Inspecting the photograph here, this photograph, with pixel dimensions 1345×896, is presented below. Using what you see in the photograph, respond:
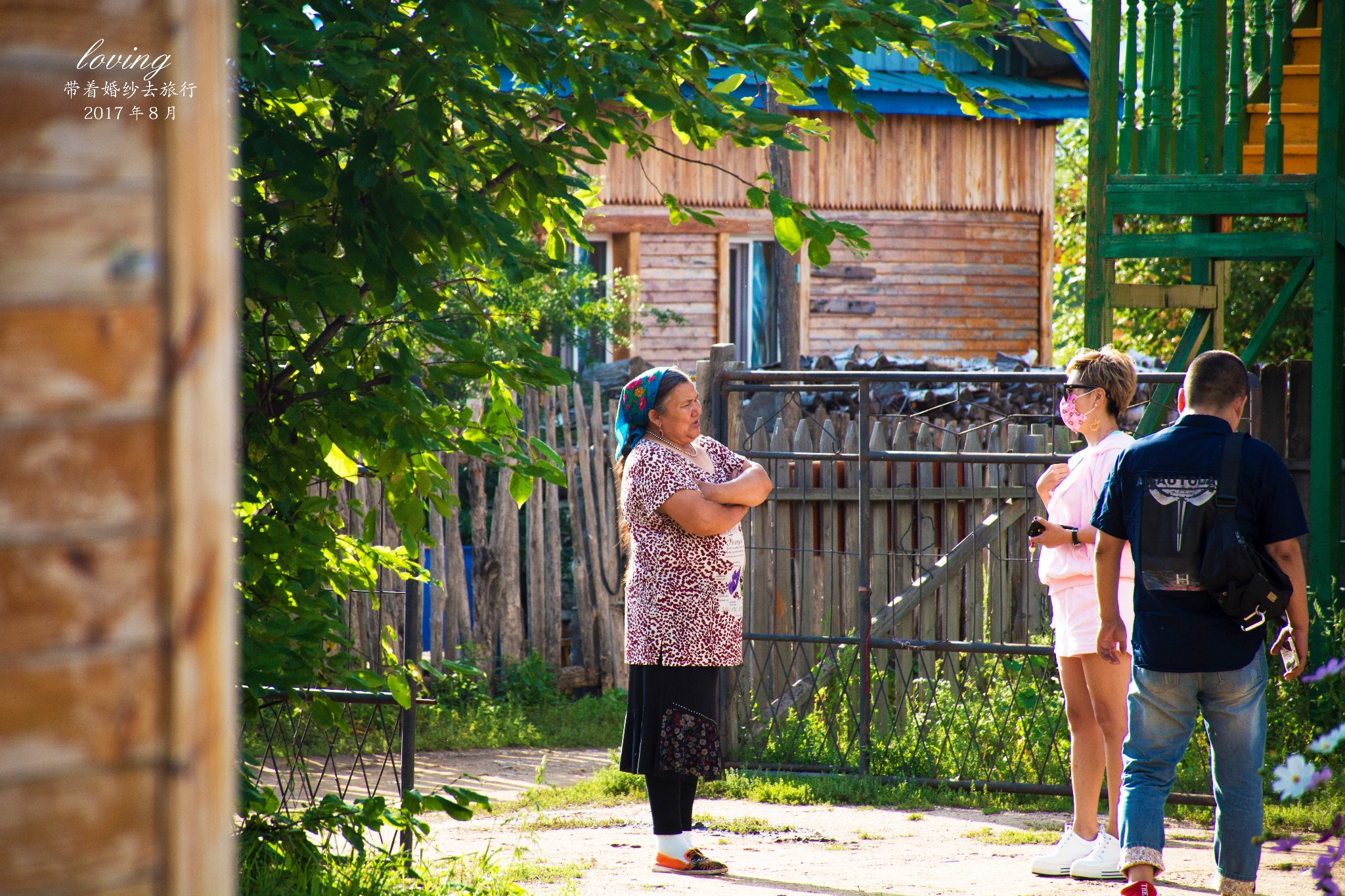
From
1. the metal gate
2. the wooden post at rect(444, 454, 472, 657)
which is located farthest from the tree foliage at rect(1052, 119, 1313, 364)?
the wooden post at rect(444, 454, 472, 657)

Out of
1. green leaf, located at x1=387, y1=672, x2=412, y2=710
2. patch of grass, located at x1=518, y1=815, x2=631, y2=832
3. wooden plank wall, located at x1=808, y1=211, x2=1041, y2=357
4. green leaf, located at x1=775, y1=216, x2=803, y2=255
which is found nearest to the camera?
green leaf, located at x1=775, y1=216, x2=803, y2=255

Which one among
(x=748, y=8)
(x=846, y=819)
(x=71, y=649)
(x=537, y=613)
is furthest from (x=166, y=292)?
(x=537, y=613)

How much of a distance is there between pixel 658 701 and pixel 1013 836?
1.80m

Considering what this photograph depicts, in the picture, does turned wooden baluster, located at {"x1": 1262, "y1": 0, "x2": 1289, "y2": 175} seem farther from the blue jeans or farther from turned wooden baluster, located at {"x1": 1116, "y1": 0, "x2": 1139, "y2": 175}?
the blue jeans

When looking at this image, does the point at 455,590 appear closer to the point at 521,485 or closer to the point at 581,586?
the point at 581,586

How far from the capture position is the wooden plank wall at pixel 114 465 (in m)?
0.87

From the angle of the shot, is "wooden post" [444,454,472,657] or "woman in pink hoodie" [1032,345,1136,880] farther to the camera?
"wooden post" [444,454,472,657]

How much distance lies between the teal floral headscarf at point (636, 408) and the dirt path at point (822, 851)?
1520 mm

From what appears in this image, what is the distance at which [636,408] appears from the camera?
457 cm

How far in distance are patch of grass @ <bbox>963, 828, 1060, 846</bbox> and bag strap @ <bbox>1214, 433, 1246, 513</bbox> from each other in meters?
2.08

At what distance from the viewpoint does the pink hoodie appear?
13.8ft

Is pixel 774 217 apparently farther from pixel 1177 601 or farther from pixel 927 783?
pixel 927 783

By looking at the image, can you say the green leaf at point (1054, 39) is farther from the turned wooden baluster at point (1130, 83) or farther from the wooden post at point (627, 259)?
the wooden post at point (627, 259)

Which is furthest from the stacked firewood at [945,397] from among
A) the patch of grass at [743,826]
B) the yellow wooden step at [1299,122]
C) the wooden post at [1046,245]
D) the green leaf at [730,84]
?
the green leaf at [730,84]
